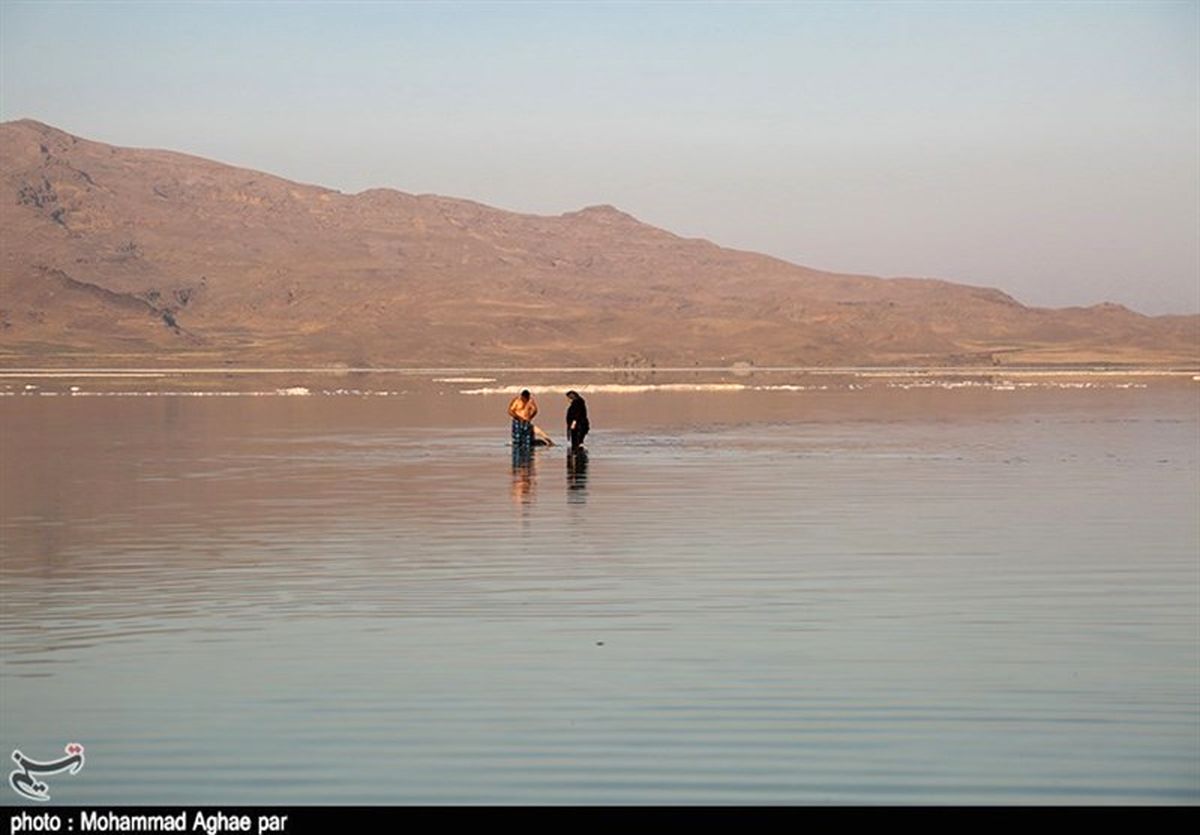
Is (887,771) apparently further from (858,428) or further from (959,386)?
(959,386)

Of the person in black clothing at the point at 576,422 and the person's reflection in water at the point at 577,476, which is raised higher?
the person in black clothing at the point at 576,422

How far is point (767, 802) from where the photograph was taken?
1020cm

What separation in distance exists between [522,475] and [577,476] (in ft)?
3.22

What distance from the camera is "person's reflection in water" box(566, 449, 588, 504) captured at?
1152 inches

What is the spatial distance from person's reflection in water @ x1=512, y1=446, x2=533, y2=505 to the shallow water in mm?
205

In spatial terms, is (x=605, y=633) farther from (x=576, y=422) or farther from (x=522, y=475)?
(x=576, y=422)

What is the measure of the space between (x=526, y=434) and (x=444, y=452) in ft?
5.99

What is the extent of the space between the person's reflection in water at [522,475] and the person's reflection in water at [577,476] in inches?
23.9

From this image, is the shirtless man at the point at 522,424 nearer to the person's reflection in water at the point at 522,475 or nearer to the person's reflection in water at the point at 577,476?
the person's reflection in water at the point at 522,475

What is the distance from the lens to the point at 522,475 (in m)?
34.0

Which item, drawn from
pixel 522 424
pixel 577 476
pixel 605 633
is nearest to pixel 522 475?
pixel 577 476

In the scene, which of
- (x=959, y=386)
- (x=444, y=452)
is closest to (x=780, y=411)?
(x=444, y=452)

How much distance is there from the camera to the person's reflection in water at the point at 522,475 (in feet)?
96.1

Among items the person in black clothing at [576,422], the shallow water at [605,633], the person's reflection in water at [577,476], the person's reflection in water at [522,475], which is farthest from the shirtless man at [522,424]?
the shallow water at [605,633]
